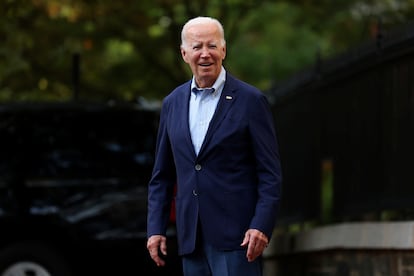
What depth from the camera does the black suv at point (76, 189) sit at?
10125 mm


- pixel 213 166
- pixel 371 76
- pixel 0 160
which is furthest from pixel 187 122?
pixel 0 160

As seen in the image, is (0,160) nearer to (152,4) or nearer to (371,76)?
(371,76)

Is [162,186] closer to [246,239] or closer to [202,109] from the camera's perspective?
[202,109]

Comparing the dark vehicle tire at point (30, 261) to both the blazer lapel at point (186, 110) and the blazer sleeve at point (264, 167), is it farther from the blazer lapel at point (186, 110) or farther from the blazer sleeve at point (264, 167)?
the blazer sleeve at point (264, 167)

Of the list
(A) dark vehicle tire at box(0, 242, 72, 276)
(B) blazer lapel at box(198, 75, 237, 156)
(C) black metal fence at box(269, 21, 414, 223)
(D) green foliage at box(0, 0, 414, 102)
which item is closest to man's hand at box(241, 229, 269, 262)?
(B) blazer lapel at box(198, 75, 237, 156)

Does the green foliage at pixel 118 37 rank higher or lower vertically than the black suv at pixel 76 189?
higher

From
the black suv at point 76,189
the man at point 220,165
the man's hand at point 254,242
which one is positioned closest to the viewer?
the man's hand at point 254,242

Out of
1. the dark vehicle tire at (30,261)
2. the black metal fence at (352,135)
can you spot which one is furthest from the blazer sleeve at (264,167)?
the dark vehicle tire at (30,261)

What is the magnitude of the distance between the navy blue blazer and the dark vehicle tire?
4.32 m

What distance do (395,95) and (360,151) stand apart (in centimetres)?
109

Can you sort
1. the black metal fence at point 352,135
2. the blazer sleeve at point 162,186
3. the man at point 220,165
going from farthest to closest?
the black metal fence at point 352,135
the blazer sleeve at point 162,186
the man at point 220,165

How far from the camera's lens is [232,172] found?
5.89m

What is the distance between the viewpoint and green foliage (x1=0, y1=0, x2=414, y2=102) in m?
14.3

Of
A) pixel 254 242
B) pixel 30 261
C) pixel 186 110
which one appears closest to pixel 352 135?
pixel 30 261
